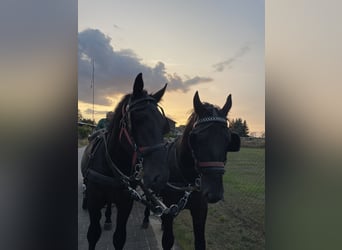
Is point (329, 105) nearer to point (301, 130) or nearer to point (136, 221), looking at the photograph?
point (301, 130)

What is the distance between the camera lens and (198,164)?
5.63 ft

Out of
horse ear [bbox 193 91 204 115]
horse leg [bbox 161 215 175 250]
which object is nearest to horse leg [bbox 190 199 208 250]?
horse leg [bbox 161 215 175 250]

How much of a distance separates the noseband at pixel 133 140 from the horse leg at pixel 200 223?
500mm

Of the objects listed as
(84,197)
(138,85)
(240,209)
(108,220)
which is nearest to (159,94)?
(138,85)

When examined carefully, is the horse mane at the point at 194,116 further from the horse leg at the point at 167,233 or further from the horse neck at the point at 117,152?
the horse leg at the point at 167,233

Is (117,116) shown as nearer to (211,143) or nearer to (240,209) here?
(211,143)

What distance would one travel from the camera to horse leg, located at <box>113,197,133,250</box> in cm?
192

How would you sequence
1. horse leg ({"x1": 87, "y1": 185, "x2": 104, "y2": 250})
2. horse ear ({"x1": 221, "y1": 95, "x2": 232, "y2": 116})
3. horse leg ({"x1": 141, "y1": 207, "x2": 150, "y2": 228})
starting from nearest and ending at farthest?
horse ear ({"x1": 221, "y1": 95, "x2": 232, "y2": 116})
horse leg ({"x1": 87, "y1": 185, "x2": 104, "y2": 250})
horse leg ({"x1": 141, "y1": 207, "x2": 150, "y2": 228})

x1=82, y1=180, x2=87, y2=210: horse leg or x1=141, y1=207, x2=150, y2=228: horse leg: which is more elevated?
x1=82, y1=180, x2=87, y2=210: horse leg

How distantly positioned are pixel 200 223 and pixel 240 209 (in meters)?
0.29

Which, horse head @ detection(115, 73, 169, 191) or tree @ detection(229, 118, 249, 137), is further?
tree @ detection(229, 118, 249, 137)

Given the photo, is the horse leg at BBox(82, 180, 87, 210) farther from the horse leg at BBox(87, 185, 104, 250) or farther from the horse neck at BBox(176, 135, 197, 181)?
the horse neck at BBox(176, 135, 197, 181)

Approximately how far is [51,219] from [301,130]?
1069 mm

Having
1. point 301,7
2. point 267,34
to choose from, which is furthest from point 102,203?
point 301,7
